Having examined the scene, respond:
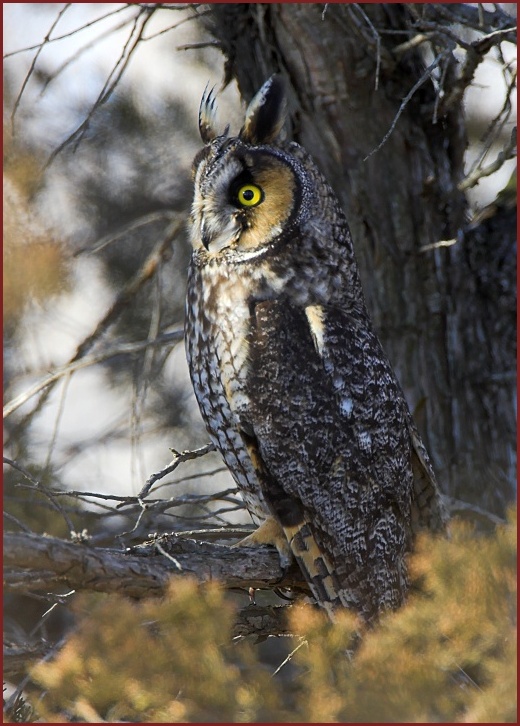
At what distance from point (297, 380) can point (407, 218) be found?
44.9 inches

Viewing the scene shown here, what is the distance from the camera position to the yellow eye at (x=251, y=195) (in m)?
2.32

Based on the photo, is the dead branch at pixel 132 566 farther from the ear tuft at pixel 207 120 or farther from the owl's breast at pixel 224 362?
the ear tuft at pixel 207 120

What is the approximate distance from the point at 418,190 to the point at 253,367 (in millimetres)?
1283

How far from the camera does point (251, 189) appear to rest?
7.63ft

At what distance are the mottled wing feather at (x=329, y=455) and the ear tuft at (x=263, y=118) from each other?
0.52 m

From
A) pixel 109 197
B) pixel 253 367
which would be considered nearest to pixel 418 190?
pixel 253 367

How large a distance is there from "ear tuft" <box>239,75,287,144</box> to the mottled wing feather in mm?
516

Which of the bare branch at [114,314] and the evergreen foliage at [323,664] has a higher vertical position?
the bare branch at [114,314]

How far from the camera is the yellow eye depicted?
91.4 inches

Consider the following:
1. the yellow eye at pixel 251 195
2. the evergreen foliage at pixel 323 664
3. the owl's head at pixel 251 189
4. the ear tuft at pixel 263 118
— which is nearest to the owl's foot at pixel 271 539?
the evergreen foliage at pixel 323 664

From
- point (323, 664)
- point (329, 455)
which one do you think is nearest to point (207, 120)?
point (329, 455)

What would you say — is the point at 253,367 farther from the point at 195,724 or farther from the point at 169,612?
the point at 195,724

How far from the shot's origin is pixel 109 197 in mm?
3986

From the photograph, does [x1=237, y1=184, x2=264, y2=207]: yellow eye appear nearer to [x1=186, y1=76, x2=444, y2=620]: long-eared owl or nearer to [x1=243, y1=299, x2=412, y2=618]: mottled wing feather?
[x1=186, y1=76, x2=444, y2=620]: long-eared owl
